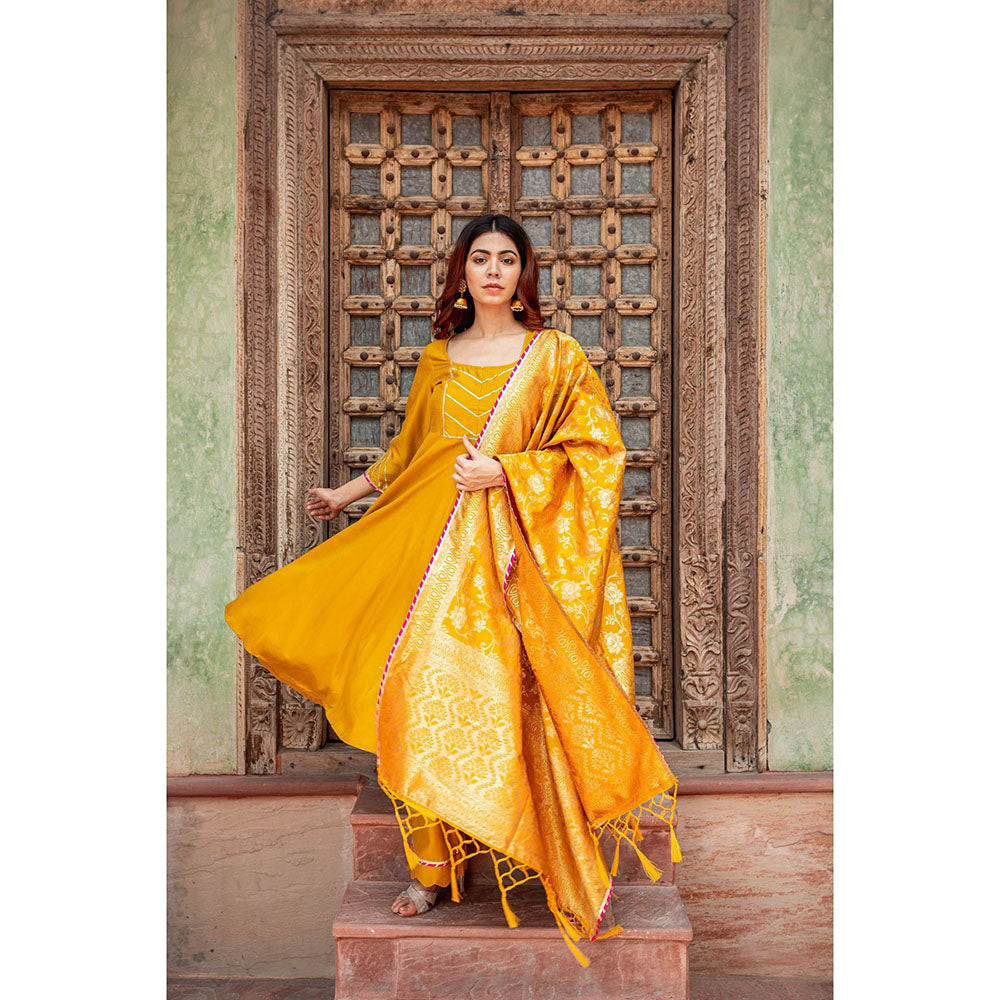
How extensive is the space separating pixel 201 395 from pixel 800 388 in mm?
2195

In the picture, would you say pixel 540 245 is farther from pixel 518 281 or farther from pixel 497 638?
pixel 497 638

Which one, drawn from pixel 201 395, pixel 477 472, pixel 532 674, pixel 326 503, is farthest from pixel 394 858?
pixel 201 395

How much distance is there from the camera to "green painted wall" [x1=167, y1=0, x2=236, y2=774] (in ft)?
10.3

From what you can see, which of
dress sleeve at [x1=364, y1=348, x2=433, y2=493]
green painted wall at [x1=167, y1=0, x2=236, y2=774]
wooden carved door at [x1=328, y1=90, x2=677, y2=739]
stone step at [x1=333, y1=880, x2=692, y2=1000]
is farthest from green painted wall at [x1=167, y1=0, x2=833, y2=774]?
stone step at [x1=333, y1=880, x2=692, y2=1000]

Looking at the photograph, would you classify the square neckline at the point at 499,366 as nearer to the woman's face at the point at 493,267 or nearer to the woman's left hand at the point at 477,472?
the woman's face at the point at 493,267

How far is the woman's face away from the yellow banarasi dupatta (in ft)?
0.64

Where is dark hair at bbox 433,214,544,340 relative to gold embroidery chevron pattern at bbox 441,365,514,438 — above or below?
above

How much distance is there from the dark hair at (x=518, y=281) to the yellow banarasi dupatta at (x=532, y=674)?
0.49 feet

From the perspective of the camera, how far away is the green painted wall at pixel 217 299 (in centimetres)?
313

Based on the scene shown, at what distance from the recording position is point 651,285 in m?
3.39

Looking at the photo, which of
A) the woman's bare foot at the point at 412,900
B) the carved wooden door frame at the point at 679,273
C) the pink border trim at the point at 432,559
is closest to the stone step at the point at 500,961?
the woman's bare foot at the point at 412,900

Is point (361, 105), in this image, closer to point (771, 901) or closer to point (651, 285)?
point (651, 285)

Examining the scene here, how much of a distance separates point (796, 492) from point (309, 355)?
188 cm

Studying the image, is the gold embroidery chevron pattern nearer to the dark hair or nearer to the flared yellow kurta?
the flared yellow kurta
